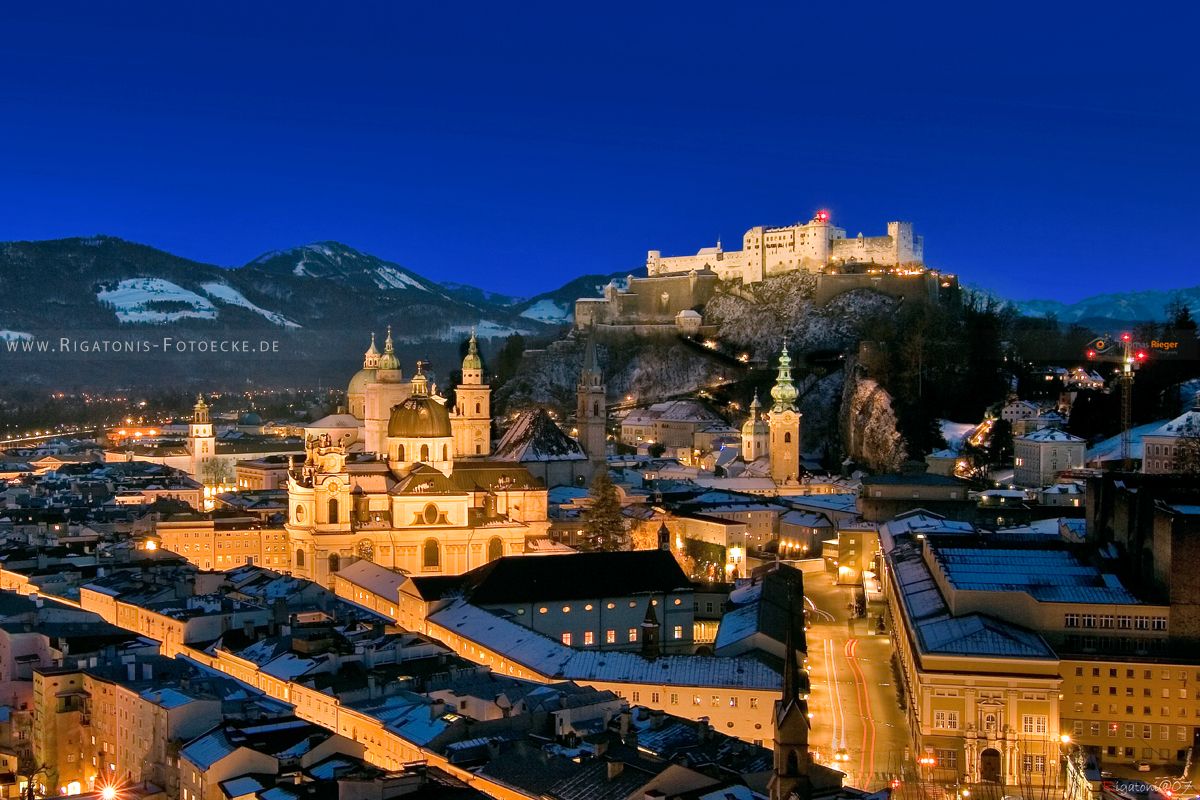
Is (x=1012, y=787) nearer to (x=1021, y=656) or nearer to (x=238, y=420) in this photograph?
(x=1021, y=656)

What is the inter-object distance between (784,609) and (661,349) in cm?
7976

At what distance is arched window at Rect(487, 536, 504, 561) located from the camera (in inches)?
2606

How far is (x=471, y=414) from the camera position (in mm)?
86750

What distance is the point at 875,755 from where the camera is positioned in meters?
38.7

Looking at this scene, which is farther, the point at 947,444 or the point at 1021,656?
the point at 947,444

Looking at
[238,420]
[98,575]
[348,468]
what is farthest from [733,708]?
[238,420]

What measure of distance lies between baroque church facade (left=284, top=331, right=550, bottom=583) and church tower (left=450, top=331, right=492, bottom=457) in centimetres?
1268

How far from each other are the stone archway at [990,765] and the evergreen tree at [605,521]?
111 ft

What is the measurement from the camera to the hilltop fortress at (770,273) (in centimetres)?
11962

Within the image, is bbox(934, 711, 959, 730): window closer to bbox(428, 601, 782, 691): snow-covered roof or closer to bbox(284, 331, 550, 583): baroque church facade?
bbox(428, 601, 782, 691): snow-covered roof

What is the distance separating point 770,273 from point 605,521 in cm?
6182

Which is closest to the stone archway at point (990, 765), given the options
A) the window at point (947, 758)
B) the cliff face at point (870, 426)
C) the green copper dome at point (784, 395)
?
the window at point (947, 758)

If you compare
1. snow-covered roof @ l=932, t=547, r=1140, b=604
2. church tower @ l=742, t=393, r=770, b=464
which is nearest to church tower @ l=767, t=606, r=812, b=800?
snow-covered roof @ l=932, t=547, r=1140, b=604

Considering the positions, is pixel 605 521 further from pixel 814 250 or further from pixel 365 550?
pixel 814 250
